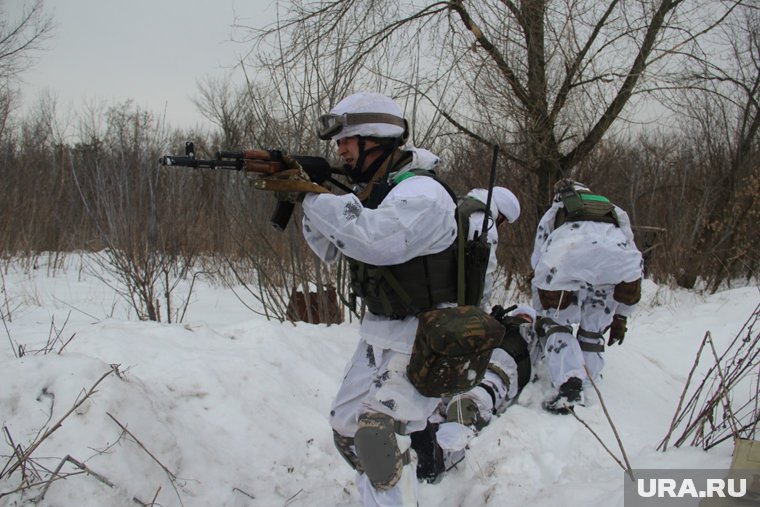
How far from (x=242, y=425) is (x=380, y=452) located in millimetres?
1322

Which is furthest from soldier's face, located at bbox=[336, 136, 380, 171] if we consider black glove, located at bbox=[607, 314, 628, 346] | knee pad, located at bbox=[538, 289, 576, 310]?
black glove, located at bbox=[607, 314, 628, 346]

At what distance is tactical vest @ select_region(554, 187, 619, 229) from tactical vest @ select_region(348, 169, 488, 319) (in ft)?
6.61

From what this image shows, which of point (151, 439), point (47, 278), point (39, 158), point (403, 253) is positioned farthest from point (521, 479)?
point (39, 158)

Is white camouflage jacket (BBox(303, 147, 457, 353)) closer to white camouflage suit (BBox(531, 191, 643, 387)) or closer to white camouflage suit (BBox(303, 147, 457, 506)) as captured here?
white camouflage suit (BBox(303, 147, 457, 506))

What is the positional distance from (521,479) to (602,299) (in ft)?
6.08

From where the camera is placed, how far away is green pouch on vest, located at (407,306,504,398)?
216cm

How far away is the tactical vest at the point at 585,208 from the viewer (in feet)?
13.6

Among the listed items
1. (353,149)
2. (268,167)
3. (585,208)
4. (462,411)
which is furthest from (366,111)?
(585,208)

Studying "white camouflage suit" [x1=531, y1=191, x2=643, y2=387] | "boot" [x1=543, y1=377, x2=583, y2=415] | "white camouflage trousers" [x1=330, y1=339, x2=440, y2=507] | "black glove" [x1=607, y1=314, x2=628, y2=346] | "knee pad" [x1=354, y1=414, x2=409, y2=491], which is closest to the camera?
"knee pad" [x1=354, y1=414, x2=409, y2=491]

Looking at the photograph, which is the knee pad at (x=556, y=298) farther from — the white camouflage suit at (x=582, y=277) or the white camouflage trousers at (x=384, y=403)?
the white camouflage trousers at (x=384, y=403)

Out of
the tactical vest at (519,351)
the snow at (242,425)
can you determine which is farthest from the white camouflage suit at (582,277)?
A: the snow at (242,425)

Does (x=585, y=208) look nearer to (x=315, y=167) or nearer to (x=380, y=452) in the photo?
(x=315, y=167)

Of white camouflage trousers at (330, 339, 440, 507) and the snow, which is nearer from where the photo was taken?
white camouflage trousers at (330, 339, 440, 507)

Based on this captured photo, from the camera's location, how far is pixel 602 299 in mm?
4363
